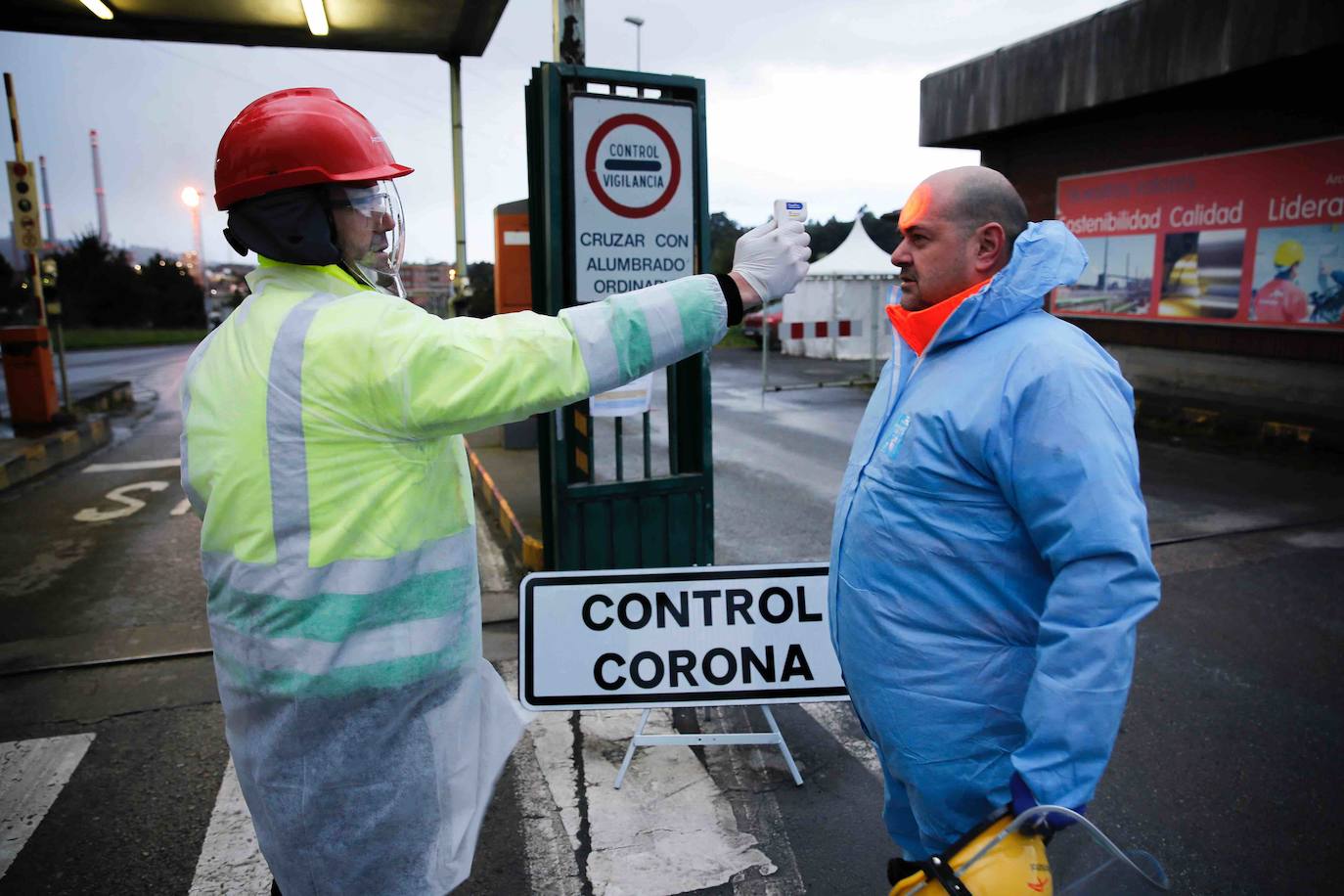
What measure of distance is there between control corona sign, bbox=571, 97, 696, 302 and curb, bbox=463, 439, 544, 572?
1.29 meters

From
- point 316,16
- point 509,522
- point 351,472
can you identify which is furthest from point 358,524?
point 316,16

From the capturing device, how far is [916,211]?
1.97 meters

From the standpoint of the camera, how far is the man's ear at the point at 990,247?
1905 millimetres

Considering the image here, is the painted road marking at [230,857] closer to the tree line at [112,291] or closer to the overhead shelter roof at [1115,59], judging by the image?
the overhead shelter roof at [1115,59]

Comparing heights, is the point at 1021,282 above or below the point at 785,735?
above

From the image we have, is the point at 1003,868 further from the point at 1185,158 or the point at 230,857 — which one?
the point at 1185,158

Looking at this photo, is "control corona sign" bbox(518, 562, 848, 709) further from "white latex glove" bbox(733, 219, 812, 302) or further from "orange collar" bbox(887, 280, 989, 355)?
"white latex glove" bbox(733, 219, 812, 302)

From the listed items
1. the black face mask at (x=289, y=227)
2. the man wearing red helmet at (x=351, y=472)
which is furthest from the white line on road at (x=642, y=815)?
the black face mask at (x=289, y=227)

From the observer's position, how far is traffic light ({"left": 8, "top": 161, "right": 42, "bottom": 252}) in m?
11.1

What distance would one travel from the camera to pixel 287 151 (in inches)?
62.4

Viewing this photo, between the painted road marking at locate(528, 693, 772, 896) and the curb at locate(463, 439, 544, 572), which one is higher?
the curb at locate(463, 439, 544, 572)

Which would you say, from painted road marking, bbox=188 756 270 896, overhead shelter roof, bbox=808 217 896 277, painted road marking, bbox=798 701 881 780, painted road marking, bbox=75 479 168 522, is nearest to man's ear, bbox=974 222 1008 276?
painted road marking, bbox=798 701 881 780

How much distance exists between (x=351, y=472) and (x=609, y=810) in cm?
217

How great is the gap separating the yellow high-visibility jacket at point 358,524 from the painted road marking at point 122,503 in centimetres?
725
